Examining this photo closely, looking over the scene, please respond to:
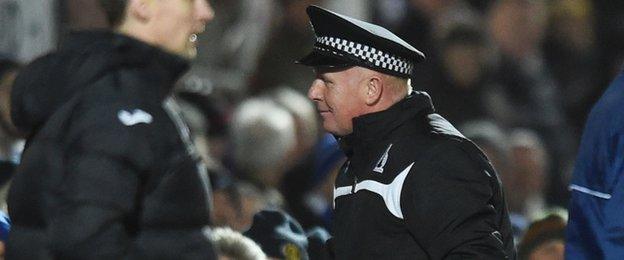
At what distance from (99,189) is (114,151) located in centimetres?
9

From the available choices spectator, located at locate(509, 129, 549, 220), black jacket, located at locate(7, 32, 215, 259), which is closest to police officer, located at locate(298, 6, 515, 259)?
black jacket, located at locate(7, 32, 215, 259)

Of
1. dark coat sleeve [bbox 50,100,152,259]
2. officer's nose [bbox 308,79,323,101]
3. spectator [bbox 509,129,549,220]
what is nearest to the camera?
dark coat sleeve [bbox 50,100,152,259]

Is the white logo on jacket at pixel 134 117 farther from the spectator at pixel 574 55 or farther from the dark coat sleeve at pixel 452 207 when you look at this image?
the spectator at pixel 574 55

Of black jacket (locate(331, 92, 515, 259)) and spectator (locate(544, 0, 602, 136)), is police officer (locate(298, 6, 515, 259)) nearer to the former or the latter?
black jacket (locate(331, 92, 515, 259))

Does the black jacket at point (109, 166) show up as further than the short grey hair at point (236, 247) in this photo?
No

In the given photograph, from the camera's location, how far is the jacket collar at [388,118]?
4.37 metres

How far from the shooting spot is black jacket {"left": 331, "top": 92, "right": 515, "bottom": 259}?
4.11m

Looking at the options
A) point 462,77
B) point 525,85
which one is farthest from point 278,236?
point 525,85

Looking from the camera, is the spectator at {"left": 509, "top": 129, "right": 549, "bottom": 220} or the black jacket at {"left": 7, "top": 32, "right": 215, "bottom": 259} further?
the spectator at {"left": 509, "top": 129, "right": 549, "bottom": 220}

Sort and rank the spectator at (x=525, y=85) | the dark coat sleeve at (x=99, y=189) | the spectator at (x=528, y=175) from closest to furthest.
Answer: the dark coat sleeve at (x=99, y=189) → the spectator at (x=528, y=175) → the spectator at (x=525, y=85)

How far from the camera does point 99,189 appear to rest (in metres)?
3.40

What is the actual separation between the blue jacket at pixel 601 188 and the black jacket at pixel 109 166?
4.00 ft

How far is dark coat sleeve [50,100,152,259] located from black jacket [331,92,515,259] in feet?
3.07

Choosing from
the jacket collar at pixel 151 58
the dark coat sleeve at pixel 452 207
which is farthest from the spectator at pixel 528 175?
the jacket collar at pixel 151 58
